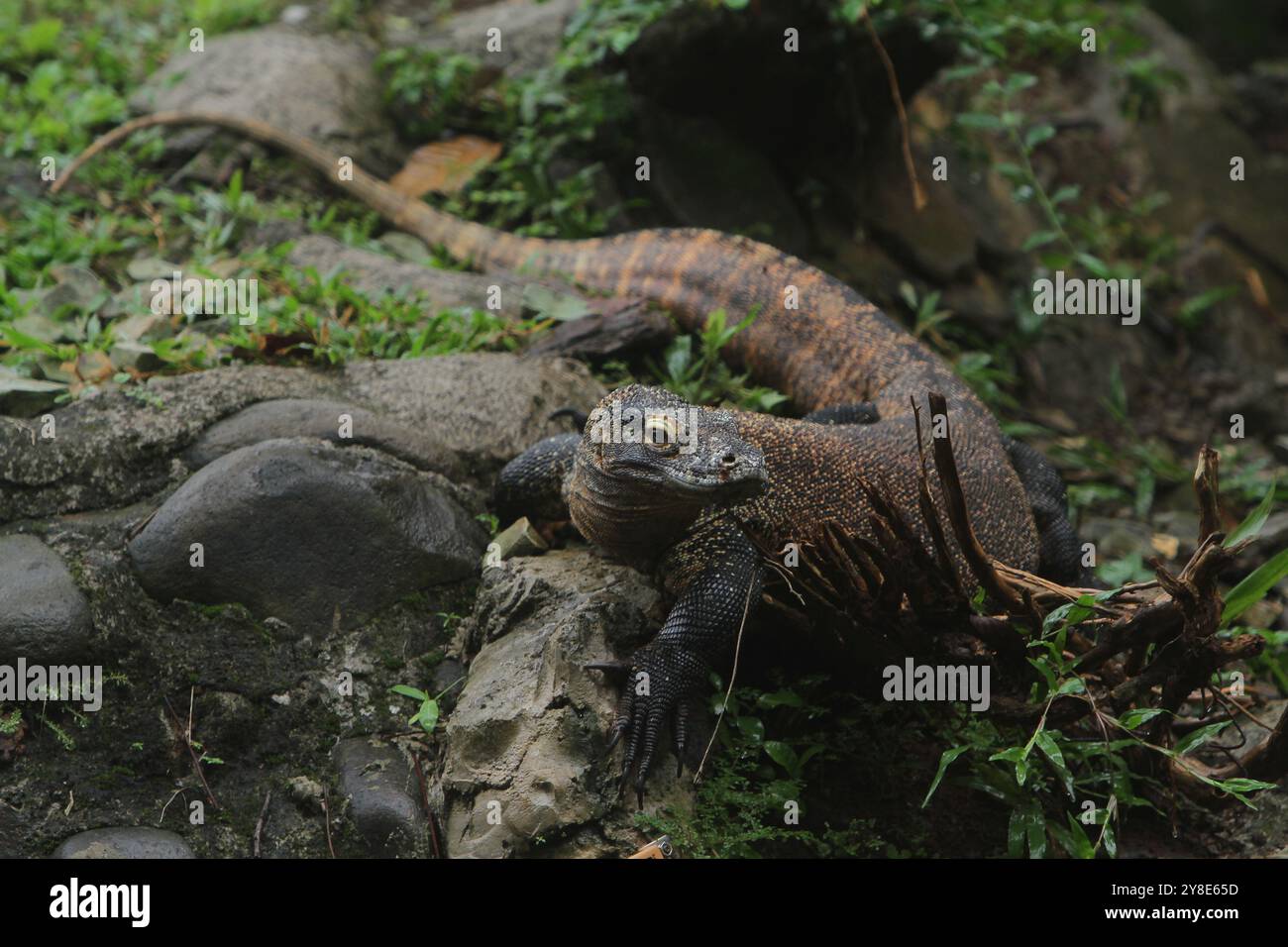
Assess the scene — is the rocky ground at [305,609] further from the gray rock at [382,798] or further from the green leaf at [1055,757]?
the green leaf at [1055,757]

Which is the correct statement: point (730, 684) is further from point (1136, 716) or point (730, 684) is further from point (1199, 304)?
point (1199, 304)

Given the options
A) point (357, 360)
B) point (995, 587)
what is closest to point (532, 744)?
point (995, 587)

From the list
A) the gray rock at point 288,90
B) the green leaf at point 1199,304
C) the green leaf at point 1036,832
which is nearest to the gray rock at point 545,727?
the green leaf at point 1036,832

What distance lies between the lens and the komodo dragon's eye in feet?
15.1

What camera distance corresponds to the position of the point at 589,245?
8.01 m

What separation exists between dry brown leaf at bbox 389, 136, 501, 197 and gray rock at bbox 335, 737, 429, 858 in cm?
515

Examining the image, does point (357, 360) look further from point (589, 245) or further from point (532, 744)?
point (532, 744)

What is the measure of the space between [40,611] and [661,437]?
7.97 ft

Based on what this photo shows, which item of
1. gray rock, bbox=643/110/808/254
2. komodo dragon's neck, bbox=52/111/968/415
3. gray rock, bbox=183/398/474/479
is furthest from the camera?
gray rock, bbox=643/110/808/254

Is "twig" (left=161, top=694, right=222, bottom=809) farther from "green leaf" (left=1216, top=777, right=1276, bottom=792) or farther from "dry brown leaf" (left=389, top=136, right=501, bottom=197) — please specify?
"dry brown leaf" (left=389, top=136, right=501, bottom=197)

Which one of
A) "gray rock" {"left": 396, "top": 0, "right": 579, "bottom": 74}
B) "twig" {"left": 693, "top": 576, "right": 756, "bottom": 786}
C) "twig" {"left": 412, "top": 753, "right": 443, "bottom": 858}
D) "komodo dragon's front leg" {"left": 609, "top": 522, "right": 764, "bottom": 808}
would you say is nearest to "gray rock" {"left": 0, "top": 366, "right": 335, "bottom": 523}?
"twig" {"left": 412, "top": 753, "right": 443, "bottom": 858}

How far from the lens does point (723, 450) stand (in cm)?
456

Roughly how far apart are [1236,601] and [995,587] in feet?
3.21

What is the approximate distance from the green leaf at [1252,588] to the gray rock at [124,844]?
12.7 ft
